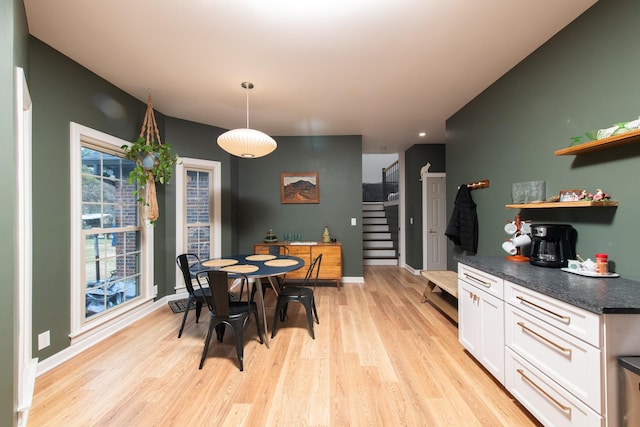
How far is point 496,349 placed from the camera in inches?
73.3

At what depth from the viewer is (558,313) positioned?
53.7 inches

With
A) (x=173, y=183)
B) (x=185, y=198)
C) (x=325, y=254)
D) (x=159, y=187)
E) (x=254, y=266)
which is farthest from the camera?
(x=325, y=254)

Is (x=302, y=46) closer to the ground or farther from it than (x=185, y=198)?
farther from it

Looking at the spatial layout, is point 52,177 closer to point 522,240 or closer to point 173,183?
point 173,183

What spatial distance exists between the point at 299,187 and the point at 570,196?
11.9 feet

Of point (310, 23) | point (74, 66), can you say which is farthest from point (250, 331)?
point (74, 66)

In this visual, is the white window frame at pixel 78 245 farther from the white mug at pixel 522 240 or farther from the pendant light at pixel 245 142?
the white mug at pixel 522 240

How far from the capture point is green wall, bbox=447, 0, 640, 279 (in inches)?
62.4

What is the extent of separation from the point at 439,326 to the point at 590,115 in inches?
90.9

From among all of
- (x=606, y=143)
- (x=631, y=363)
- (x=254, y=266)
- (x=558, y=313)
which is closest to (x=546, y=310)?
(x=558, y=313)

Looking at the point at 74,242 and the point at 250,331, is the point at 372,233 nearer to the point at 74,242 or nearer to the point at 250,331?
the point at 250,331

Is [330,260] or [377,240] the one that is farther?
[377,240]

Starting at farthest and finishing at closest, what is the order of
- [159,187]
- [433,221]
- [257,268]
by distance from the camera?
[433,221], [159,187], [257,268]

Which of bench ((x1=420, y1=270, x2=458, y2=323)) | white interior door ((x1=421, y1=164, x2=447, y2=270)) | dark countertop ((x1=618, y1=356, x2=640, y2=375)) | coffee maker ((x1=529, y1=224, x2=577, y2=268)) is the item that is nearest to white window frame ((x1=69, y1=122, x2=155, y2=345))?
bench ((x1=420, y1=270, x2=458, y2=323))
